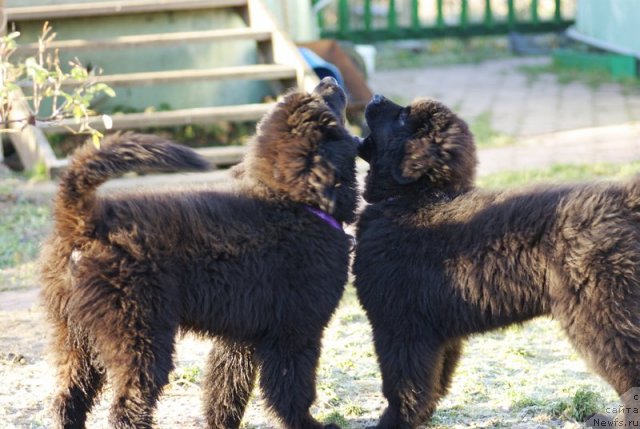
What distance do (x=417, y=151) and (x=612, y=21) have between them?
10849 millimetres

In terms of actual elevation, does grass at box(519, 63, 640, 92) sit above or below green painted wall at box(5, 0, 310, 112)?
below

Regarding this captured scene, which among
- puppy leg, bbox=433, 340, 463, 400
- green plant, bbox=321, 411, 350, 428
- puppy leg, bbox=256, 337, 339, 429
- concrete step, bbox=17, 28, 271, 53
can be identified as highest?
concrete step, bbox=17, 28, 271, 53

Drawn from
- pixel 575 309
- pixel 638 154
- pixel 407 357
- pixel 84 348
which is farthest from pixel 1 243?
pixel 638 154

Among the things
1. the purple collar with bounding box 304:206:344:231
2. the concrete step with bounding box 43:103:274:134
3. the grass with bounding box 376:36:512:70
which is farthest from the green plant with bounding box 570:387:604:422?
the grass with bounding box 376:36:512:70

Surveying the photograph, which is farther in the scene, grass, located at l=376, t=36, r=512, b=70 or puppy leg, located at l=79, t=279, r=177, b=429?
grass, located at l=376, t=36, r=512, b=70

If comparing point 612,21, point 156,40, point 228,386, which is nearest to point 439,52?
point 612,21

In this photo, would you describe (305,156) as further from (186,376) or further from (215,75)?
(215,75)

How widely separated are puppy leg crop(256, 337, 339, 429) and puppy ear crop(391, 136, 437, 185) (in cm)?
89

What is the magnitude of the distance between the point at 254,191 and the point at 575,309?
1.43 m

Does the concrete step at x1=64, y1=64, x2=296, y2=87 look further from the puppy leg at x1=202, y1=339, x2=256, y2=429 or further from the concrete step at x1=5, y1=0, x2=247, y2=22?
the puppy leg at x1=202, y1=339, x2=256, y2=429

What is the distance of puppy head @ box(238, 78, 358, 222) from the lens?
4238 millimetres

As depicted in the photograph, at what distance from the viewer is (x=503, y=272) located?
13.5 feet

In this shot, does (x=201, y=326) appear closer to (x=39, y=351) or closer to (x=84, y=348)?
(x=84, y=348)

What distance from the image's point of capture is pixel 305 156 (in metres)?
4.26
